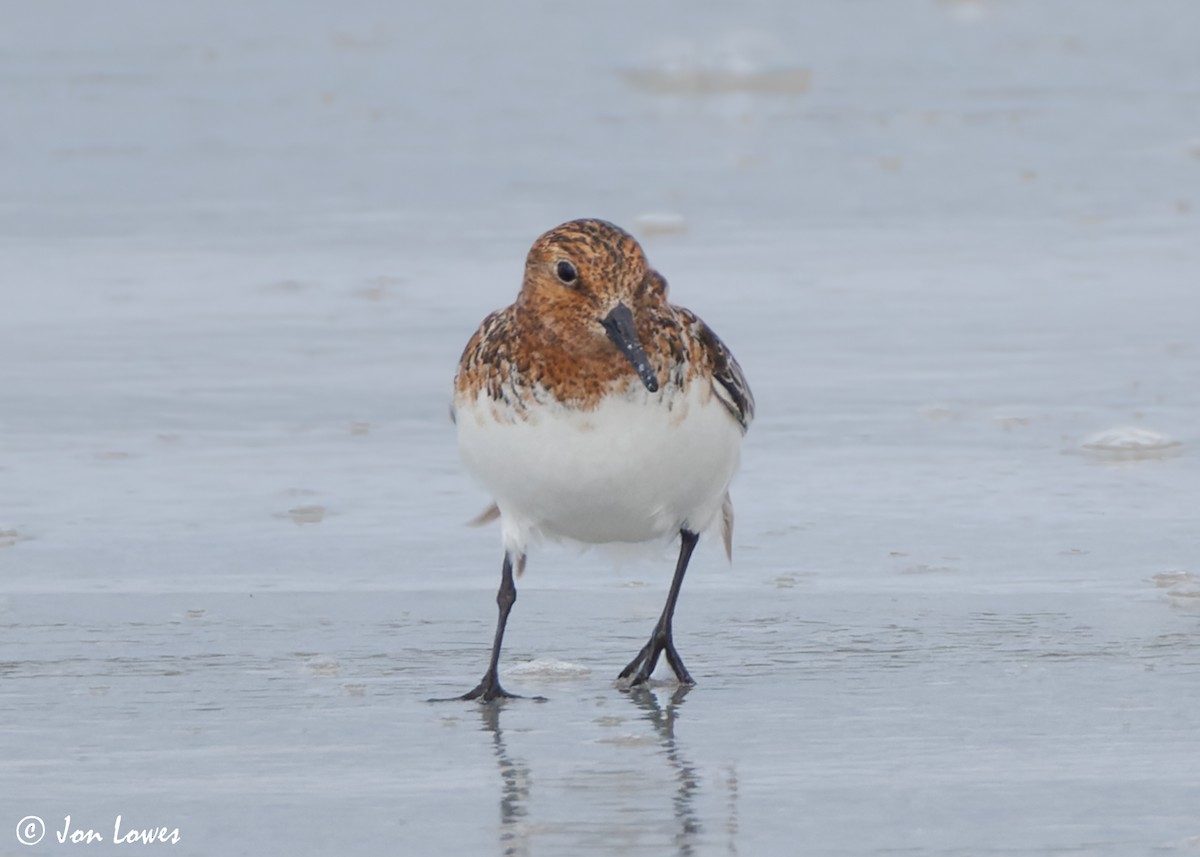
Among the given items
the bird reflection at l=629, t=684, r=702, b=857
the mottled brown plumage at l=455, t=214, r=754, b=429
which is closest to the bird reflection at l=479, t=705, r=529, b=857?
the bird reflection at l=629, t=684, r=702, b=857

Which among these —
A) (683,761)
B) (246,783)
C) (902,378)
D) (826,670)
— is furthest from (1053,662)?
(902,378)

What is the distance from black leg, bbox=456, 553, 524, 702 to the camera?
4.79 m

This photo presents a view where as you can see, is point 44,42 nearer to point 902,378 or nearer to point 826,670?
point 902,378

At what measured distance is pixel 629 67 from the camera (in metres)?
15.7

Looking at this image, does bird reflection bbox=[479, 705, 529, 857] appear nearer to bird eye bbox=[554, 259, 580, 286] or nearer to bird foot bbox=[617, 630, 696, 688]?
bird foot bbox=[617, 630, 696, 688]

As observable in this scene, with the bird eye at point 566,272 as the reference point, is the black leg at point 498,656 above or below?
below

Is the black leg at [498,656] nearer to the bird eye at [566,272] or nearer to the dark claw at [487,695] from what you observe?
the dark claw at [487,695]

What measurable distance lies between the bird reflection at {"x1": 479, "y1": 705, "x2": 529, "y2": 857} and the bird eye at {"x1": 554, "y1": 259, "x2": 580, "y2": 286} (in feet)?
2.78

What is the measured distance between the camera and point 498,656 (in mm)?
4898

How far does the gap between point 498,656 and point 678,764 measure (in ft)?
2.44

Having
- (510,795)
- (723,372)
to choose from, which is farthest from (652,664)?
(510,795)

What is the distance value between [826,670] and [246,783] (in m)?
1.32

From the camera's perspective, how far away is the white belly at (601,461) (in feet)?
15.8

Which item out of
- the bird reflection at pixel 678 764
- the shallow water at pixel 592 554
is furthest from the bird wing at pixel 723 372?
the bird reflection at pixel 678 764
